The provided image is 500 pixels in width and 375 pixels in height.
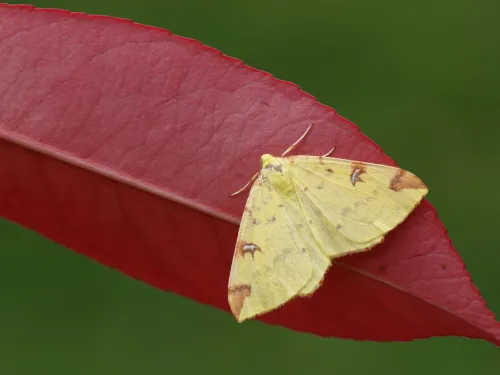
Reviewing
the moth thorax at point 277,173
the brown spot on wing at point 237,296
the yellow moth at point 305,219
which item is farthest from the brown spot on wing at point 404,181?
the brown spot on wing at point 237,296

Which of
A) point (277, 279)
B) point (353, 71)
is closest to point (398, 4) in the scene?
point (353, 71)

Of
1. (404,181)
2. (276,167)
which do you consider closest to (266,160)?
(276,167)

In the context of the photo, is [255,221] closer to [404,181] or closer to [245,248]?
[245,248]

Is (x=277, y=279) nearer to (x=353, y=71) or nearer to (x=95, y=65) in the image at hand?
(x=95, y=65)

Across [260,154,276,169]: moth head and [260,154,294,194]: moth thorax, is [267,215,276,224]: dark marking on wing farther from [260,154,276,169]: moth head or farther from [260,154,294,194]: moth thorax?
[260,154,276,169]: moth head

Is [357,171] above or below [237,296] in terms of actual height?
above

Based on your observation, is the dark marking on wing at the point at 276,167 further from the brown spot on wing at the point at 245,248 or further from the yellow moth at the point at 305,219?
the brown spot on wing at the point at 245,248

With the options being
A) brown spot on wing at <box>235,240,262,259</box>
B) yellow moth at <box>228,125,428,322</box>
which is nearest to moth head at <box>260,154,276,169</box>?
yellow moth at <box>228,125,428,322</box>
